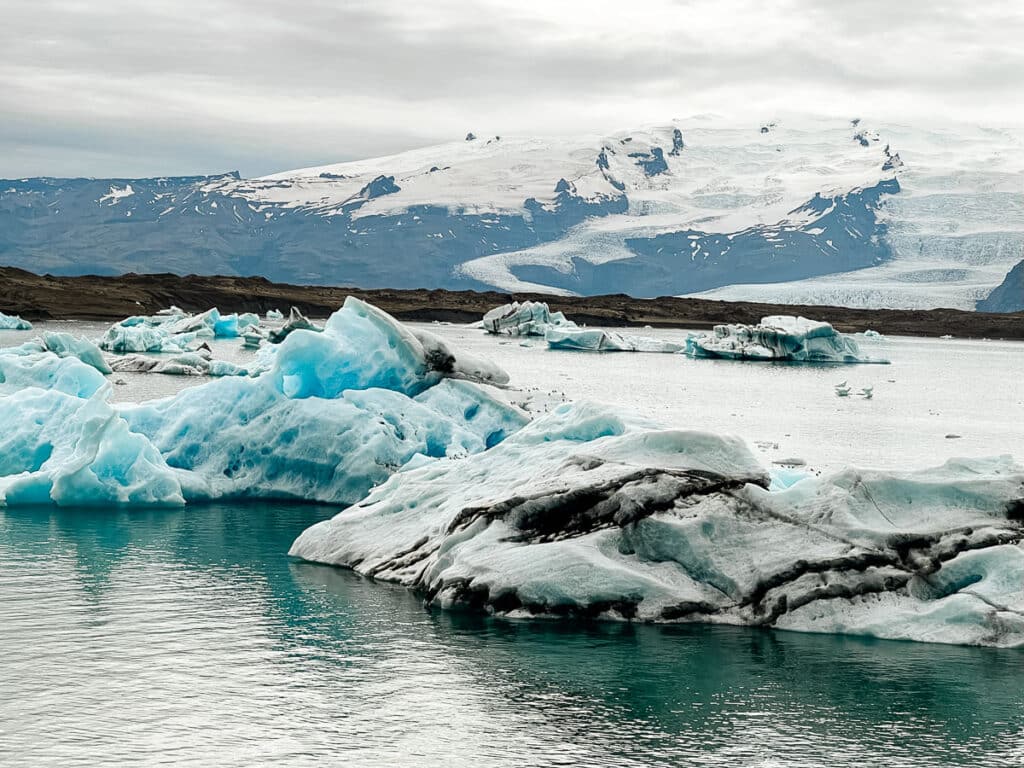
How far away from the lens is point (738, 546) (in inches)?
527

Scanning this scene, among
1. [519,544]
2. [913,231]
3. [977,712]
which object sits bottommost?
[977,712]

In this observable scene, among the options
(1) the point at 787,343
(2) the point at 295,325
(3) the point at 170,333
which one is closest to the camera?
(2) the point at 295,325

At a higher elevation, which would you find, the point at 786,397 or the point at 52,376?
the point at 52,376

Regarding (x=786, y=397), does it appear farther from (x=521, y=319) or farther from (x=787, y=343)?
(x=521, y=319)

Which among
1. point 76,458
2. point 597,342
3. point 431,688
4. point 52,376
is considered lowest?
point 431,688

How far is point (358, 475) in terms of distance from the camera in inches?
840

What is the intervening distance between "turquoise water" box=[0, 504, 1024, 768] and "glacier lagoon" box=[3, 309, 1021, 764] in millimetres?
916

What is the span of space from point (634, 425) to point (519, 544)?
411 centimetres

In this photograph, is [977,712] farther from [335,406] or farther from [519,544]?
[335,406]

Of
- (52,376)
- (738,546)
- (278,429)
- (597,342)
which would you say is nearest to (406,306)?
(597,342)

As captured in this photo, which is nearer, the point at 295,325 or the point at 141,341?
the point at 295,325

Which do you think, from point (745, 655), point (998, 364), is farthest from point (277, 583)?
point (998, 364)

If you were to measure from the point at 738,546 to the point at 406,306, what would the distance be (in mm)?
106666

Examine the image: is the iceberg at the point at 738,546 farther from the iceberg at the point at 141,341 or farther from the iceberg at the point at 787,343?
the iceberg at the point at 787,343
